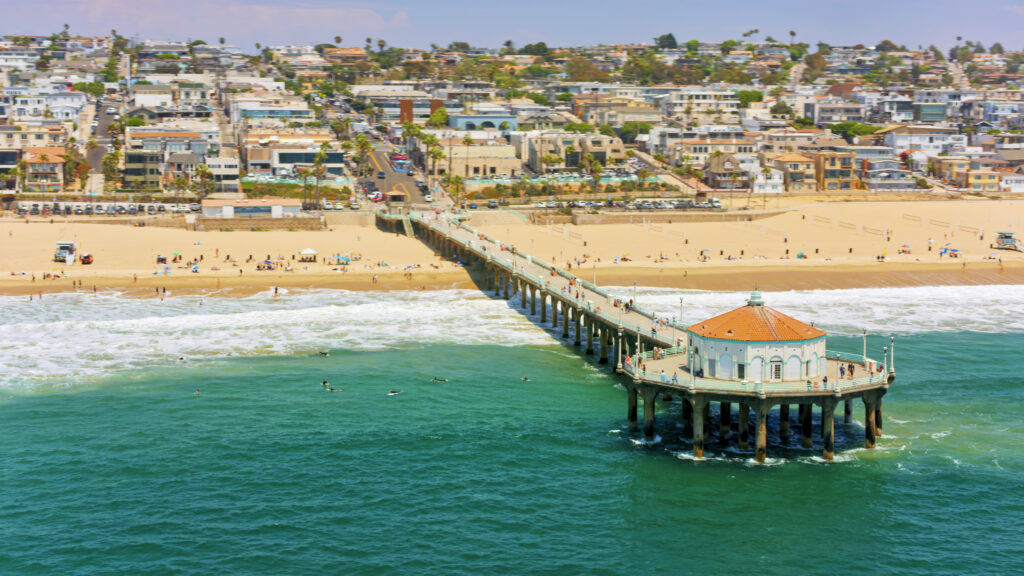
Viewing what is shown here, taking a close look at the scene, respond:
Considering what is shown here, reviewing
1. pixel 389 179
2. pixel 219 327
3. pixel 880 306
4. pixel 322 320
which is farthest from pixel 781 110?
pixel 219 327

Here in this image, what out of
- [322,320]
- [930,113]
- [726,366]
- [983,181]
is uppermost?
[930,113]

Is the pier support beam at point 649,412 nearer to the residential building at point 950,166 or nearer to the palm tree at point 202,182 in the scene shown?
the palm tree at point 202,182

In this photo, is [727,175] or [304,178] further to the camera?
[727,175]

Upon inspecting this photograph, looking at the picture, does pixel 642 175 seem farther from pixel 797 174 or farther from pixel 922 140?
pixel 922 140

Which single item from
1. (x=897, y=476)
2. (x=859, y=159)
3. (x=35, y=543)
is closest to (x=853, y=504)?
(x=897, y=476)

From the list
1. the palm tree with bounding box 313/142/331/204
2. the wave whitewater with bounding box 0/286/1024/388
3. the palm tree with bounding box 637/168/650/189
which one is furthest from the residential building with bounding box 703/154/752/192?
the wave whitewater with bounding box 0/286/1024/388

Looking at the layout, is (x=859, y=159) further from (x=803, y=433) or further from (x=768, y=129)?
(x=803, y=433)
